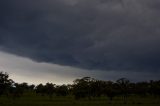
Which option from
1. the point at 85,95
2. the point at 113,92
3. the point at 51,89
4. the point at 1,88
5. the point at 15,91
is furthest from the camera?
the point at 51,89

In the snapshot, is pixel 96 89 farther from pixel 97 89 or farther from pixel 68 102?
pixel 68 102

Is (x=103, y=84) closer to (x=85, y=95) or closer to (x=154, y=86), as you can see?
(x=85, y=95)

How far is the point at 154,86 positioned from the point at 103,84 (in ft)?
95.9

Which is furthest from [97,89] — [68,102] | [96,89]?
[68,102]

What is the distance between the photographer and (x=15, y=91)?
141625mm

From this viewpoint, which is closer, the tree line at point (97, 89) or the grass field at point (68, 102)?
the grass field at point (68, 102)

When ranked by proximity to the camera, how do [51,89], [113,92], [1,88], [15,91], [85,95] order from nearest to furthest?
1. [1,88]
2. [15,91]
3. [113,92]
4. [85,95]
5. [51,89]

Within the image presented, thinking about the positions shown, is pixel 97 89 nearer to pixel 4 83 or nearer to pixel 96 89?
pixel 96 89

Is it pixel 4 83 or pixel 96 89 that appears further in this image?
pixel 96 89

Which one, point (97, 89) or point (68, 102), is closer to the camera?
point (68, 102)

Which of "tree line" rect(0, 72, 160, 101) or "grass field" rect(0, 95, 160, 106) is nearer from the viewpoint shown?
"grass field" rect(0, 95, 160, 106)

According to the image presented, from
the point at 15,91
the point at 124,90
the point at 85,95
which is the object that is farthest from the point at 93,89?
the point at 15,91

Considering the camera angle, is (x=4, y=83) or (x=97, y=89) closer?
(x=4, y=83)

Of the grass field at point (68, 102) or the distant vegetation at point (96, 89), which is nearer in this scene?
the grass field at point (68, 102)
